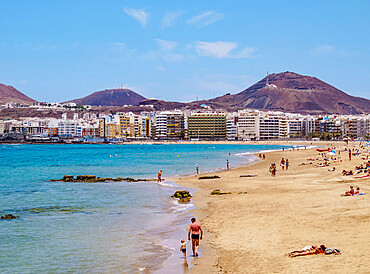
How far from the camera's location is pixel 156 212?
20.7 meters

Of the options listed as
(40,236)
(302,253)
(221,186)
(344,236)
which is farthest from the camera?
(221,186)

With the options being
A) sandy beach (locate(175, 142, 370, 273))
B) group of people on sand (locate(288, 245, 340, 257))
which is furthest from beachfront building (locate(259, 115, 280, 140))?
group of people on sand (locate(288, 245, 340, 257))

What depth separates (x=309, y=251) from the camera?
11219mm

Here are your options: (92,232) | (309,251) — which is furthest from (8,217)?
(309,251)

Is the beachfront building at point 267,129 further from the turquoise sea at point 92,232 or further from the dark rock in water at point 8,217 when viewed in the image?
the dark rock in water at point 8,217

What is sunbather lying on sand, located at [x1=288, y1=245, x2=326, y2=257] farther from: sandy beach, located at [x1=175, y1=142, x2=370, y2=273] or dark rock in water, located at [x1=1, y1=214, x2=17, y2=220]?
dark rock in water, located at [x1=1, y1=214, x2=17, y2=220]

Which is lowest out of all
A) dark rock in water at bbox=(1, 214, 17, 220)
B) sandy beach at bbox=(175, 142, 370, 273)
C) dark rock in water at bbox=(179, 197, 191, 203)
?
dark rock in water at bbox=(179, 197, 191, 203)

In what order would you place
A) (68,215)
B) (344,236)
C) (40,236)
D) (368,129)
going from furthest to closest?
(368,129) → (68,215) → (40,236) → (344,236)

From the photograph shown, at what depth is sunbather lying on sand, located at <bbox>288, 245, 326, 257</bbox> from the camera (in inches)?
437

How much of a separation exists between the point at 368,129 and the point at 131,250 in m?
198

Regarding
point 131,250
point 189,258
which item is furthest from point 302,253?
point 131,250

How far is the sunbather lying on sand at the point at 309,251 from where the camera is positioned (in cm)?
1110

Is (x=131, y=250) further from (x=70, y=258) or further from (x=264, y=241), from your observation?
(x=264, y=241)

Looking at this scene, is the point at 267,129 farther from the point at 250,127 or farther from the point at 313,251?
the point at 313,251
